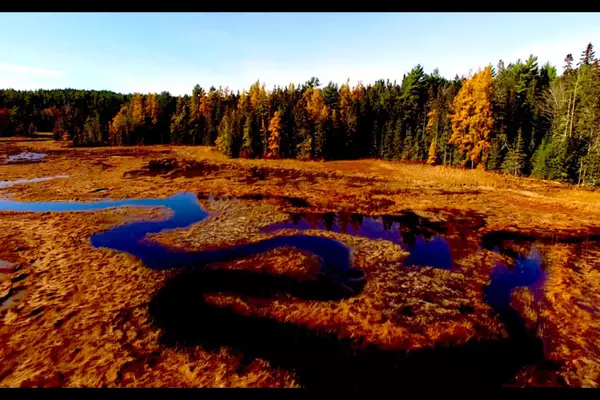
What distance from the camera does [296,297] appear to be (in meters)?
15.6

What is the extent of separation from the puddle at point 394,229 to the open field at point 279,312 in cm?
83

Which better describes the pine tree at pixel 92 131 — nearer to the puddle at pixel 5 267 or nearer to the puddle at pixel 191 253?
the puddle at pixel 191 253

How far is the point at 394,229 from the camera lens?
2603 centimetres

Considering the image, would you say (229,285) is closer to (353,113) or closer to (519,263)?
(519,263)

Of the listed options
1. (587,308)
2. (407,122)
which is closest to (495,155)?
(407,122)

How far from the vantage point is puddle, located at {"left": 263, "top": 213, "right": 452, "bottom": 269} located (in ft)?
67.8

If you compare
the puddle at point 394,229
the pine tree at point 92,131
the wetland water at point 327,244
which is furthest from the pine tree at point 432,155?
the pine tree at point 92,131

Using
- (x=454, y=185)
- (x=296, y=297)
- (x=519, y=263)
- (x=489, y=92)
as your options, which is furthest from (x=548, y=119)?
(x=296, y=297)

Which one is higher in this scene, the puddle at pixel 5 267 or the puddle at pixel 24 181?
the puddle at pixel 24 181

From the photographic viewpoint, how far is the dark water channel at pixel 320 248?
16.6 meters

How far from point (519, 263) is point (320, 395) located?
73.5ft

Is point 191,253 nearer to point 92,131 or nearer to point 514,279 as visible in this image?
point 514,279

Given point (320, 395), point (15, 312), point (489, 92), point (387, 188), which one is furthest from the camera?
point (489, 92)

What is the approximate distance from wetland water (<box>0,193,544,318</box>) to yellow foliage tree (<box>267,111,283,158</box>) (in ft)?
138
